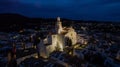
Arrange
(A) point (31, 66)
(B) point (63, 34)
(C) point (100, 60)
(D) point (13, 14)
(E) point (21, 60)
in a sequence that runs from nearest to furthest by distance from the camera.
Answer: (A) point (31, 66) → (E) point (21, 60) → (C) point (100, 60) → (B) point (63, 34) → (D) point (13, 14)

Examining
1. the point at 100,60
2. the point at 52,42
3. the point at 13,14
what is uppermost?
the point at 13,14

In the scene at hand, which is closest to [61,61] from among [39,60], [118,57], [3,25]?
[39,60]

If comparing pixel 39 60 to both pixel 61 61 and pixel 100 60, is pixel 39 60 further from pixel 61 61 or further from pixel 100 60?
pixel 100 60

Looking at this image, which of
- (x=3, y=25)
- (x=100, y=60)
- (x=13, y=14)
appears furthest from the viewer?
(x=13, y=14)

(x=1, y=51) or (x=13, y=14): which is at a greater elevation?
(x=13, y=14)

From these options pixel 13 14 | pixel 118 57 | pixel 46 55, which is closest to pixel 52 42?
pixel 46 55

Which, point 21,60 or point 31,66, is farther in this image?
point 21,60
